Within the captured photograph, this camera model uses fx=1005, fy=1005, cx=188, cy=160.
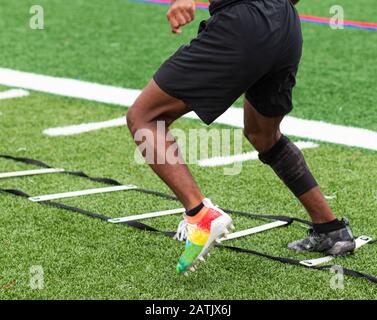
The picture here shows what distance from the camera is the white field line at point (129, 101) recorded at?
725cm

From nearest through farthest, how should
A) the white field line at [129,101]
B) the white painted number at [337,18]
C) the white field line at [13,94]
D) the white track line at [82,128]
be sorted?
1. the white field line at [129,101]
2. the white track line at [82,128]
3. the white field line at [13,94]
4. the white painted number at [337,18]

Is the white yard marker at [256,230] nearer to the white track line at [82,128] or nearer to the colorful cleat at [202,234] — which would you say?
the colorful cleat at [202,234]

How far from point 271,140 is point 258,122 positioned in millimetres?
149

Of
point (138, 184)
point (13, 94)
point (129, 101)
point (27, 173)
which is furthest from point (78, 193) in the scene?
point (13, 94)

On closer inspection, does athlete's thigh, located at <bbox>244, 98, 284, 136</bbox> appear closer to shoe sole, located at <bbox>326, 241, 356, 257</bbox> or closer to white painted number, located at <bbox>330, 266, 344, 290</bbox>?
shoe sole, located at <bbox>326, 241, 356, 257</bbox>

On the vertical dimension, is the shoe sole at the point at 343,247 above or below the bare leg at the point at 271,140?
below

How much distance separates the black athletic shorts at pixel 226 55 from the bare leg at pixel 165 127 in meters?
0.05

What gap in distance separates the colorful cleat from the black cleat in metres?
0.73

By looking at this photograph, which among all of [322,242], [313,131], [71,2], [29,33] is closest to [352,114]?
[313,131]

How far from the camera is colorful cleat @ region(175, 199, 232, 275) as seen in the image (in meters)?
4.29

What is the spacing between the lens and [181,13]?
4.25m

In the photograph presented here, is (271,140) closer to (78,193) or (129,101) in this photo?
(78,193)

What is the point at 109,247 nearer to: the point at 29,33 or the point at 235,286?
the point at 235,286

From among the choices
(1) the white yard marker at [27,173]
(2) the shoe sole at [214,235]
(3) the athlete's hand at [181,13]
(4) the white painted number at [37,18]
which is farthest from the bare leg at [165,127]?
(4) the white painted number at [37,18]
